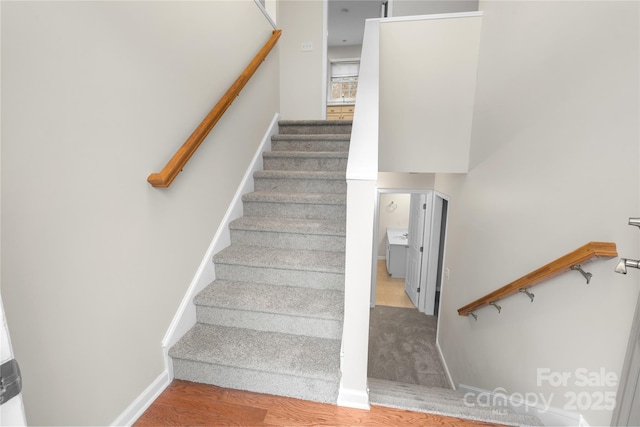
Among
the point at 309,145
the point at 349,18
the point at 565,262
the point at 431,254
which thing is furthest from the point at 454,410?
the point at 349,18

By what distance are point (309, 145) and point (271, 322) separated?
A: 1866 mm

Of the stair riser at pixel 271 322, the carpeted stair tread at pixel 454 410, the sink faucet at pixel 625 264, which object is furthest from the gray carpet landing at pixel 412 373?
the sink faucet at pixel 625 264

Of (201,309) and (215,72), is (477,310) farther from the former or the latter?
(215,72)

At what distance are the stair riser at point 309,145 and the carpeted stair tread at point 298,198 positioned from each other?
71 cm

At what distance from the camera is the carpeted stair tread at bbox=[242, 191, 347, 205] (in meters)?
2.20

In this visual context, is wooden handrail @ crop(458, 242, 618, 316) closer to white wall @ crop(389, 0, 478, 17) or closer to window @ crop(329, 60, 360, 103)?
white wall @ crop(389, 0, 478, 17)

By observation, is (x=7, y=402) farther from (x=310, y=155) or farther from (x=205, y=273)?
(x=310, y=155)

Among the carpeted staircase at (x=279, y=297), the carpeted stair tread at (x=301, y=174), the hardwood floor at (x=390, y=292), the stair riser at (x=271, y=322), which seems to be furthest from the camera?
the hardwood floor at (x=390, y=292)

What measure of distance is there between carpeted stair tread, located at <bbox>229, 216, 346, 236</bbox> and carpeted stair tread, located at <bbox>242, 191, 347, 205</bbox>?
0.49ft

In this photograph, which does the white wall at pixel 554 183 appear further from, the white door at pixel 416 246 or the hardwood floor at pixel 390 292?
the hardwood floor at pixel 390 292

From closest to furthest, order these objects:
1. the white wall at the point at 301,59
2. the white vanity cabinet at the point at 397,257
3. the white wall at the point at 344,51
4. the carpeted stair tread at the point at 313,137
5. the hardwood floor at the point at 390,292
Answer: the carpeted stair tread at the point at 313,137 < the white wall at the point at 301,59 < the hardwood floor at the point at 390,292 < the white vanity cabinet at the point at 397,257 < the white wall at the point at 344,51

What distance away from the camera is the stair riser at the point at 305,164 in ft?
8.54

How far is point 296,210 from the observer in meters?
2.30

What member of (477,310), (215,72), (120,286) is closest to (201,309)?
(120,286)
